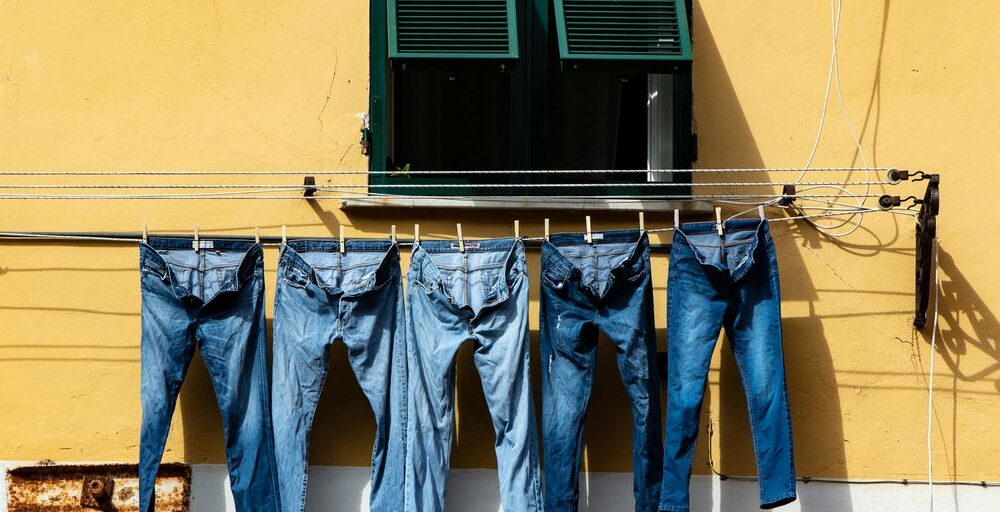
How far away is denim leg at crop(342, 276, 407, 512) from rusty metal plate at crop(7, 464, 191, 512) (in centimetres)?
95

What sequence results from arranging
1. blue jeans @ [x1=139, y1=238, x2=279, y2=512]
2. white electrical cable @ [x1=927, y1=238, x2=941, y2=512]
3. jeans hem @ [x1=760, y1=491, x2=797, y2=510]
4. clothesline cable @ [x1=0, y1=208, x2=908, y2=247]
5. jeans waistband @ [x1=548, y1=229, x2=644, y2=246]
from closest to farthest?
1. jeans hem @ [x1=760, y1=491, x2=797, y2=510]
2. blue jeans @ [x1=139, y1=238, x2=279, y2=512]
3. jeans waistband @ [x1=548, y1=229, x2=644, y2=246]
4. white electrical cable @ [x1=927, y1=238, x2=941, y2=512]
5. clothesline cable @ [x1=0, y1=208, x2=908, y2=247]

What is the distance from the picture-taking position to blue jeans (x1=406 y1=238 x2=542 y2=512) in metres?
5.21

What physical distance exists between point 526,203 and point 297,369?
1.26m

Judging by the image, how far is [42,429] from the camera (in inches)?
218

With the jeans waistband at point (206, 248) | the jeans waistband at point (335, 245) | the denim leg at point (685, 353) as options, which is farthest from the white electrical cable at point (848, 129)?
the jeans waistband at point (206, 248)

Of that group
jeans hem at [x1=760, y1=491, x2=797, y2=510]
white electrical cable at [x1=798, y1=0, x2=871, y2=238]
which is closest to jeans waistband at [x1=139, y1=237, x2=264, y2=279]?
jeans hem at [x1=760, y1=491, x2=797, y2=510]

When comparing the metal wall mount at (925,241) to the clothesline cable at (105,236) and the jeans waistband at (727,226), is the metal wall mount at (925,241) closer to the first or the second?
→ the clothesline cable at (105,236)

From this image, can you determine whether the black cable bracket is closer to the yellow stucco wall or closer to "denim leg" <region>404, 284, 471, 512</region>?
the yellow stucco wall

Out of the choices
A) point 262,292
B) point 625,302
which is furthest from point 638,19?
point 262,292

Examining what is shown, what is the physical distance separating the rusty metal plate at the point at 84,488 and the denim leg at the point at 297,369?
1.91ft

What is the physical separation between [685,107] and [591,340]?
3.93ft

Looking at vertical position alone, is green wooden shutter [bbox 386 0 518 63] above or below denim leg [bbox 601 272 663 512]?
above

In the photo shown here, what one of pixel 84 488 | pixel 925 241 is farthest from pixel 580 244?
pixel 84 488

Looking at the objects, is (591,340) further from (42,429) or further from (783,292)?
(42,429)
